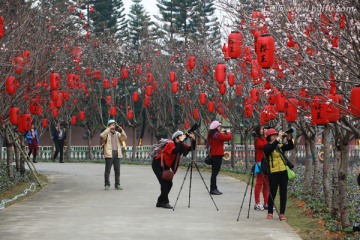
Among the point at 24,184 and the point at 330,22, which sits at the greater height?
the point at 330,22

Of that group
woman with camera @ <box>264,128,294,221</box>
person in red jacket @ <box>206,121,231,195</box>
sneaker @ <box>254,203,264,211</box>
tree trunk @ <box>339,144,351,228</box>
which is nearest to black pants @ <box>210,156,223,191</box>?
person in red jacket @ <box>206,121,231,195</box>

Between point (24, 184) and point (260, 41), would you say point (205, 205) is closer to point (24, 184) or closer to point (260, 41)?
point (260, 41)

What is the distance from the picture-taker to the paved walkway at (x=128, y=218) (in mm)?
10594

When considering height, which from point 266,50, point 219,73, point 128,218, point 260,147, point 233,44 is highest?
point 233,44

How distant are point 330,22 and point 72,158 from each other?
29712 millimetres

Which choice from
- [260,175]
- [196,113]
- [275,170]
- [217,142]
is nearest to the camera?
[275,170]

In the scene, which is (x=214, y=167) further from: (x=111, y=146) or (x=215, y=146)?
(x=111, y=146)

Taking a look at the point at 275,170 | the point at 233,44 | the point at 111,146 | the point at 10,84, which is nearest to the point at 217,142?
the point at 233,44

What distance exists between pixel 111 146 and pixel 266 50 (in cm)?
677

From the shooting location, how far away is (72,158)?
3869 cm

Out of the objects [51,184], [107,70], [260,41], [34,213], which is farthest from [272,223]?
[107,70]

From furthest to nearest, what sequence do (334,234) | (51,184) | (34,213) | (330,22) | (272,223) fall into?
(51,184) → (34,213) → (272,223) → (334,234) → (330,22)

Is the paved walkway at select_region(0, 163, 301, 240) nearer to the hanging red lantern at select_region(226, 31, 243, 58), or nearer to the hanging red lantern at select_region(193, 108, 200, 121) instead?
the hanging red lantern at select_region(226, 31, 243, 58)

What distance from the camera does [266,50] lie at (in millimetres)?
12086
